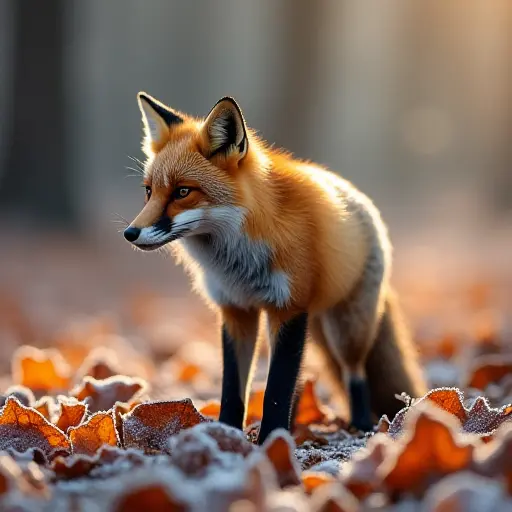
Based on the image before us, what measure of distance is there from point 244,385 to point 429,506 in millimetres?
1957

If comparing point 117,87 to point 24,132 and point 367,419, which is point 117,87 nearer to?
point 24,132

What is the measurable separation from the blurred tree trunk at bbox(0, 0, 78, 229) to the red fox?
9.70 m

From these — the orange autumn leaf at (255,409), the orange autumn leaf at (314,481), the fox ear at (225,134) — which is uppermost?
the fox ear at (225,134)

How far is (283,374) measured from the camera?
3619mm

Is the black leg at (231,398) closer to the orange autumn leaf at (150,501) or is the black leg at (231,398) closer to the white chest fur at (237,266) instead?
the white chest fur at (237,266)

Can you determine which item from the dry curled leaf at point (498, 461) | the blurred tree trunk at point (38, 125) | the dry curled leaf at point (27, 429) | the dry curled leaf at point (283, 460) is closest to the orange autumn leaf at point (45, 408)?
the dry curled leaf at point (27, 429)

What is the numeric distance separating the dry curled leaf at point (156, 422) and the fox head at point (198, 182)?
27.6 inches

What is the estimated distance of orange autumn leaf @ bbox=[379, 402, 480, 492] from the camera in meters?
2.24

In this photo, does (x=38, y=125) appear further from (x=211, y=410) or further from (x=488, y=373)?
(x=488, y=373)

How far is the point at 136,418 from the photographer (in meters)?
3.07

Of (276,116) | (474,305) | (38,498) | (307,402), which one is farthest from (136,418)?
(276,116)

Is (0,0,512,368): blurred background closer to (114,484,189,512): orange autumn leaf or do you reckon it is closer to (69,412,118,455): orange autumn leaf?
(69,412,118,455): orange autumn leaf

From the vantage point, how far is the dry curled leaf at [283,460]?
8.14 feet

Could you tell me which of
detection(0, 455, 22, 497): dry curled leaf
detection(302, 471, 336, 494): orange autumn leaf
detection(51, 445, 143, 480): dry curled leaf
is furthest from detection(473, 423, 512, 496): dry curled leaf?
detection(0, 455, 22, 497): dry curled leaf
